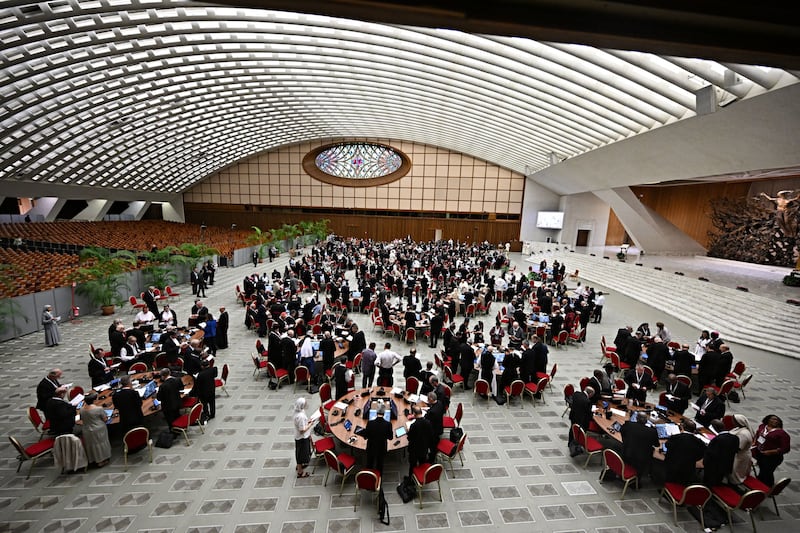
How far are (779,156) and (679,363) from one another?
9172 mm

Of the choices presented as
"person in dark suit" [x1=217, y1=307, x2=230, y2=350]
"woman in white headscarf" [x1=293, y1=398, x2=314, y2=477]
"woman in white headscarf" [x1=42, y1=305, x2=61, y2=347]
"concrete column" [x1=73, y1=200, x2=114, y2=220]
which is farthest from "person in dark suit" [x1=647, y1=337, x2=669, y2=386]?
"concrete column" [x1=73, y1=200, x2=114, y2=220]

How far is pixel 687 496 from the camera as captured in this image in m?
4.91

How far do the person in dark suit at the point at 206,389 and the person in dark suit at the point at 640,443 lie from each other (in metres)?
7.70

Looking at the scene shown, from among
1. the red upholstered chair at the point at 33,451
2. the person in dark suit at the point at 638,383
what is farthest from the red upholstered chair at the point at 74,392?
the person in dark suit at the point at 638,383

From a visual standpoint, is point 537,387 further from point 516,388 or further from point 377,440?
point 377,440

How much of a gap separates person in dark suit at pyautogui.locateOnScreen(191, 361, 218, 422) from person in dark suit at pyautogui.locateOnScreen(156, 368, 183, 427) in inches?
14.2

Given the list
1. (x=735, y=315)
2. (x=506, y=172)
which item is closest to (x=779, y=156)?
(x=735, y=315)

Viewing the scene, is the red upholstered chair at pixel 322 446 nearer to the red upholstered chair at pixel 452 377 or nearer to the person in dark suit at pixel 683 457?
the red upholstered chair at pixel 452 377

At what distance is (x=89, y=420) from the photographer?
568cm

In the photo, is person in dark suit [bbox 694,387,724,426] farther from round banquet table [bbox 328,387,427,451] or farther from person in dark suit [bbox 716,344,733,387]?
round banquet table [bbox 328,387,427,451]

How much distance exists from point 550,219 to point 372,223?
756 inches

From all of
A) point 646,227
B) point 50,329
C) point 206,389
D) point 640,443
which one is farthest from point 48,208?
point 646,227

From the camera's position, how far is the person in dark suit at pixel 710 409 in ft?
20.8

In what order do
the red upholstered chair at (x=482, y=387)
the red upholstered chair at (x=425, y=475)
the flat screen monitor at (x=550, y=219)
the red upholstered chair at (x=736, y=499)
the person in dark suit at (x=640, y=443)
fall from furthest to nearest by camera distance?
1. the flat screen monitor at (x=550, y=219)
2. the red upholstered chair at (x=482, y=387)
3. the person in dark suit at (x=640, y=443)
4. the red upholstered chair at (x=425, y=475)
5. the red upholstered chair at (x=736, y=499)
